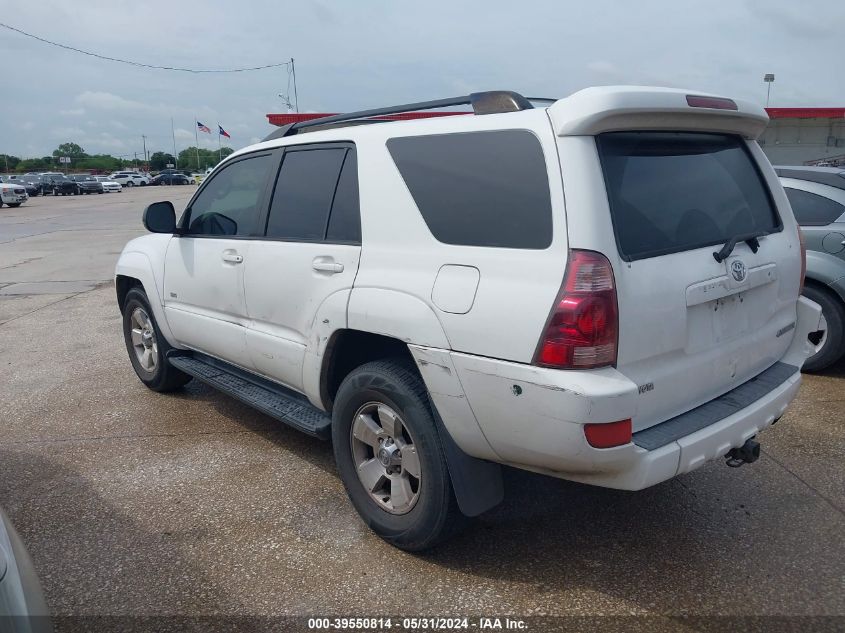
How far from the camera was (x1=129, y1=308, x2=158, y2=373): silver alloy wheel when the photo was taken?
5259 mm

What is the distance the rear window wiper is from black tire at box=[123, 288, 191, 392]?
382 cm

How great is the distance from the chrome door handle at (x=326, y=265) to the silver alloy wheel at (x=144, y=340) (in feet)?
7.50

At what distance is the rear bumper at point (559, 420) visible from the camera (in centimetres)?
241

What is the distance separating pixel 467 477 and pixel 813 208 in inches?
167

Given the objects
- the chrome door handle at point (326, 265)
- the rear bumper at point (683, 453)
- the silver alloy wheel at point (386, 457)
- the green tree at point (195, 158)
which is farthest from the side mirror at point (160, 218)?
the green tree at point (195, 158)

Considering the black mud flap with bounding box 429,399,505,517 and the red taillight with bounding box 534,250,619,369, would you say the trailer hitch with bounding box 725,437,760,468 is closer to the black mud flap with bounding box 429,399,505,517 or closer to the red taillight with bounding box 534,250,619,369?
the red taillight with bounding box 534,250,619,369

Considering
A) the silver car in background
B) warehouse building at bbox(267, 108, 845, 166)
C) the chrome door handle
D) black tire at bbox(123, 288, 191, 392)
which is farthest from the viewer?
warehouse building at bbox(267, 108, 845, 166)

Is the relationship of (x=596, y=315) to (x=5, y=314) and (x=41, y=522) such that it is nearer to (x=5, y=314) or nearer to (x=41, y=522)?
(x=41, y=522)

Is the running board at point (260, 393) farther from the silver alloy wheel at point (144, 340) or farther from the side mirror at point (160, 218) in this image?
the side mirror at point (160, 218)

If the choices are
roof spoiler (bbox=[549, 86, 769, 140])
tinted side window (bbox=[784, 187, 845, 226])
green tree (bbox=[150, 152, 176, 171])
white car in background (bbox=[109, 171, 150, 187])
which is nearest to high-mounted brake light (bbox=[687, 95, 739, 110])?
roof spoiler (bbox=[549, 86, 769, 140])

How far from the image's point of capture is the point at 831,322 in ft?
17.2

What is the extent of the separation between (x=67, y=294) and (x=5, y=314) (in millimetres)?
A: 1249

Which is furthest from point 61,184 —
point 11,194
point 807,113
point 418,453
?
point 418,453

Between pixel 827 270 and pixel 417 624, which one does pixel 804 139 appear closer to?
pixel 827 270
